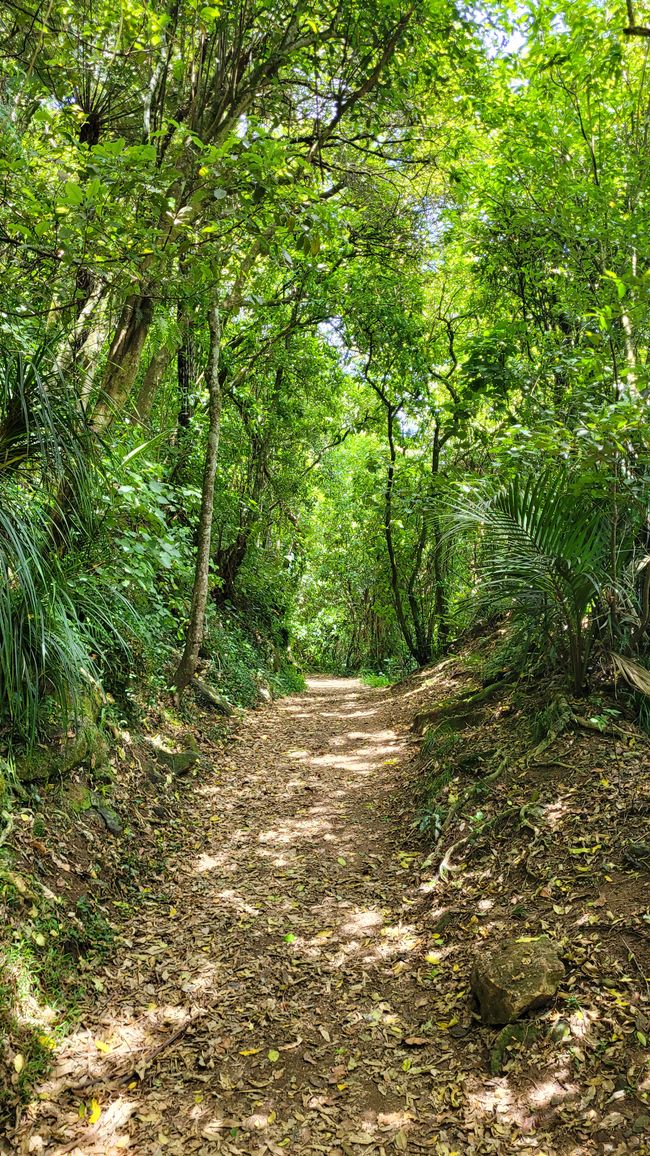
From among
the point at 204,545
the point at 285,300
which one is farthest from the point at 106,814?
the point at 285,300

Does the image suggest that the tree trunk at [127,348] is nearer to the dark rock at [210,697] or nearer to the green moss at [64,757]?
the green moss at [64,757]

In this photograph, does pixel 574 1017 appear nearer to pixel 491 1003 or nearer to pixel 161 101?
pixel 491 1003

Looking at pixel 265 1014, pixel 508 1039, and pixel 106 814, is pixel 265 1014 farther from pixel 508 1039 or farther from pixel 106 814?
pixel 106 814

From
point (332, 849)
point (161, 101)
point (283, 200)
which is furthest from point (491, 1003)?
point (161, 101)

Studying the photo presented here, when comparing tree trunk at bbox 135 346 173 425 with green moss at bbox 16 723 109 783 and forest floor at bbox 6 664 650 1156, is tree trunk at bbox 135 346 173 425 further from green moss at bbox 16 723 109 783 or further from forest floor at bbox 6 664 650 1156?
forest floor at bbox 6 664 650 1156

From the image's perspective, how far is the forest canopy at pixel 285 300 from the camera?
3.71 metres

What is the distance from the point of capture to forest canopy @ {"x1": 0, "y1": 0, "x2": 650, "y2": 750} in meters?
3.71

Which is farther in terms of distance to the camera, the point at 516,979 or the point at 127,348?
the point at 127,348

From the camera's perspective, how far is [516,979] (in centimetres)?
298

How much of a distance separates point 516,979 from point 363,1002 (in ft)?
2.88

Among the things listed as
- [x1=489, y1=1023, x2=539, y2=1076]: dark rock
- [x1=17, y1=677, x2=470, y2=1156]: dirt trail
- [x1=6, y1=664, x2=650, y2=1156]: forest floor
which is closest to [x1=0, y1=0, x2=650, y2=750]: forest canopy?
[x1=6, y1=664, x2=650, y2=1156]: forest floor

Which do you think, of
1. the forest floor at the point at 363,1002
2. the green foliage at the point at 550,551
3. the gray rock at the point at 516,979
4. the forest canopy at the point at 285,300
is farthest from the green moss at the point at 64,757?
the green foliage at the point at 550,551

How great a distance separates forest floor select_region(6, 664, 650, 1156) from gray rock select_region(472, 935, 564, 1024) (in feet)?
0.24

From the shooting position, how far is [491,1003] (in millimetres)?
2994
